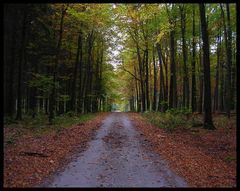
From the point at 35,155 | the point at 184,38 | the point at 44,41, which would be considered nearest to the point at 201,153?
the point at 35,155

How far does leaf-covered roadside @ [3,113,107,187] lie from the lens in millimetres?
8922

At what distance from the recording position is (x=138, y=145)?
14641mm

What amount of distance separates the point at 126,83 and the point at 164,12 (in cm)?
3784

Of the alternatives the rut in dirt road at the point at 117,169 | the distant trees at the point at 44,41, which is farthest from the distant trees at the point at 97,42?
the rut in dirt road at the point at 117,169

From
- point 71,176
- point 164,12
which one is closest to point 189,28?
point 164,12

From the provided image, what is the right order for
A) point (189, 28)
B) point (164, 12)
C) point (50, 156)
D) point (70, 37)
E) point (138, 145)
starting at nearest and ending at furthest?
1. point (50, 156)
2. point (138, 145)
3. point (164, 12)
4. point (70, 37)
5. point (189, 28)

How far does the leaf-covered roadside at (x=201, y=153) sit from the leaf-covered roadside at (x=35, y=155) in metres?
4.08

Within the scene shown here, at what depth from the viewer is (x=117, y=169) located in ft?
33.3

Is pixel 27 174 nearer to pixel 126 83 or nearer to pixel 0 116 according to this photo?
Answer: pixel 0 116

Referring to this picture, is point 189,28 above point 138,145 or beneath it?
above

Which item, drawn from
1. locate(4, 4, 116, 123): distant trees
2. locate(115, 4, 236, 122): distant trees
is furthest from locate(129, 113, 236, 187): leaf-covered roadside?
locate(4, 4, 116, 123): distant trees

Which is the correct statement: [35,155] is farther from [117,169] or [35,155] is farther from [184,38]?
[184,38]

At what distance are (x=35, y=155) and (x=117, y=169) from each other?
3.48 m

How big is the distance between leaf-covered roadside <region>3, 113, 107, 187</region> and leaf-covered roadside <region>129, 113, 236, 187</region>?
4080 millimetres
